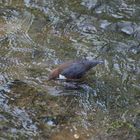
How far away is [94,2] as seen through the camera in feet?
29.4

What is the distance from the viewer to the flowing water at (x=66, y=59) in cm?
571

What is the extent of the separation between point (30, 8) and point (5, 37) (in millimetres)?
1333

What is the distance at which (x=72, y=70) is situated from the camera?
6.43 meters

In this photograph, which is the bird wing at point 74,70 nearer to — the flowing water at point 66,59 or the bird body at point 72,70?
the bird body at point 72,70

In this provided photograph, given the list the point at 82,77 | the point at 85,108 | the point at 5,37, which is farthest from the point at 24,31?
the point at 85,108

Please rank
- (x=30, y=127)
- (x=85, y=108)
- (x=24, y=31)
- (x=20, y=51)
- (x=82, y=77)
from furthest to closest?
(x=24, y=31)
(x=20, y=51)
(x=82, y=77)
(x=85, y=108)
(x=30, y=127)

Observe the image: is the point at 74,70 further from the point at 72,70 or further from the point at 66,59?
the point at 66,59

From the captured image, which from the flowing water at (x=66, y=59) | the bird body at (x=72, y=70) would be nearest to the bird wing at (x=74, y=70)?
the bird body at (x=72, y=70)

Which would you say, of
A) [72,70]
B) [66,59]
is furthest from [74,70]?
[66,59]

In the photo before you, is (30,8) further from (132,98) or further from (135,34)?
(132,98)

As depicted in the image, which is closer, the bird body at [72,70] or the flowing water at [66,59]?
the flowing water at [66,59]

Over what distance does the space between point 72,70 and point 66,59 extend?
0.74m

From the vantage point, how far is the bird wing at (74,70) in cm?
643

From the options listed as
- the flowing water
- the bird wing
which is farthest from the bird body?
the flowing water
